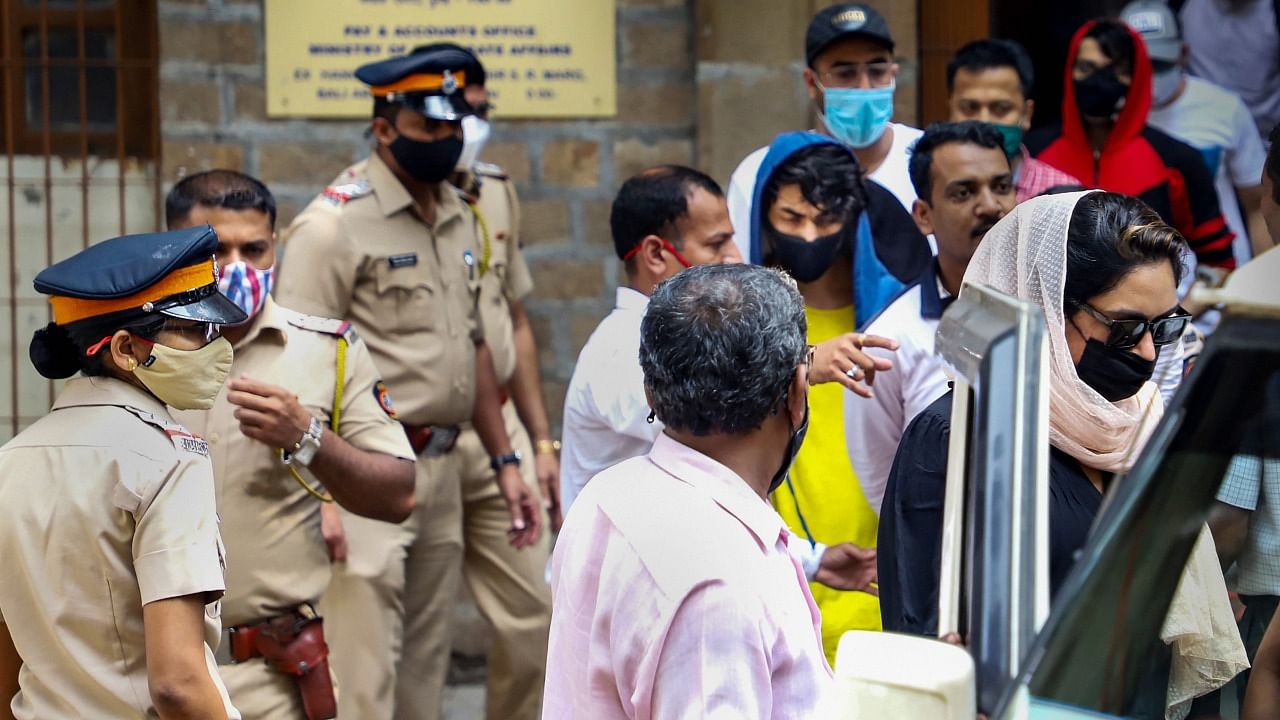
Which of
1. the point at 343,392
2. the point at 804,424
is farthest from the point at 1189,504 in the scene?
the point at 343,392

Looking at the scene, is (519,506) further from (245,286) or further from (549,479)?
(245,286)

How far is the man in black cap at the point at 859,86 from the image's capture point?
173 inches

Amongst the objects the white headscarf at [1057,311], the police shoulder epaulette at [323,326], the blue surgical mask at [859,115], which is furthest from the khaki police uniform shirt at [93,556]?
the blue surgical mask at [859,115]

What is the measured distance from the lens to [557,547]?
2141 mm

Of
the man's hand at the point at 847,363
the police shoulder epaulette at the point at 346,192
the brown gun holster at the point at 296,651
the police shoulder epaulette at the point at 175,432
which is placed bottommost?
the brown gun holster at the point at 296,651

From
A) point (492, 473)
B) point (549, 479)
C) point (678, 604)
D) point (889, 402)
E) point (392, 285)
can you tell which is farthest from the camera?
point (549, 479)

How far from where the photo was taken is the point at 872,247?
12.1 ft

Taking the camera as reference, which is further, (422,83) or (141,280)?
(422,83)

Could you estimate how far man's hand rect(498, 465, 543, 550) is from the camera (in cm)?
460

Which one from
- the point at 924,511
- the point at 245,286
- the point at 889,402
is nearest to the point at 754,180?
the point at 889,402

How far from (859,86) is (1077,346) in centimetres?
222

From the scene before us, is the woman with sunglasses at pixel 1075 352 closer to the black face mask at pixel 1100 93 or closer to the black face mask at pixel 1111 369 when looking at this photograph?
the black face mask at pixel 1111 369

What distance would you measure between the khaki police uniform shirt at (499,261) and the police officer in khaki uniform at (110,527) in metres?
2.22

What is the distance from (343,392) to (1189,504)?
2.09 m
